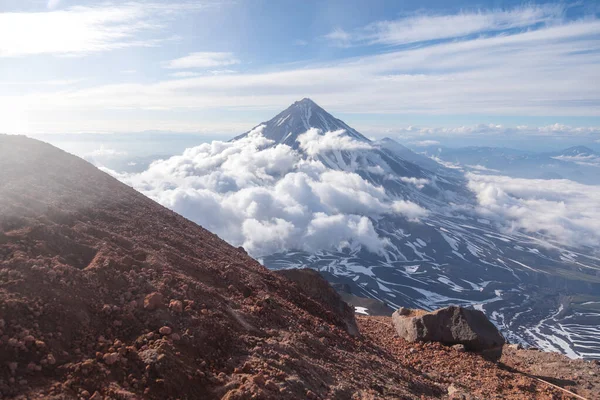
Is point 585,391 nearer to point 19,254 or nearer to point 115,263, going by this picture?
point 115,263

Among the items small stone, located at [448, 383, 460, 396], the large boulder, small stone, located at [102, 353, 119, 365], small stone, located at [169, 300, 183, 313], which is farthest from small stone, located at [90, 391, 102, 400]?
the large boulder

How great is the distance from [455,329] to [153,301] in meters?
16.0

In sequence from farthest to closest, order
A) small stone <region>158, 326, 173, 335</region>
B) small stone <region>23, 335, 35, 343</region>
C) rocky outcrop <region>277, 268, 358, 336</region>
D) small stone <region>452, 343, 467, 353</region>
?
rocky outcrop <region>277, 268, 358, 336</region> → small stone <region>452, 343, 467, 353</region> → small stone <region>158, 326, 173, 335</region> → small stone <region>23, 335, 35, 343</region>

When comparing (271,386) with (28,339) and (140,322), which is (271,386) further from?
(28,339)

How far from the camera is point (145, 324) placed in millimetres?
9500

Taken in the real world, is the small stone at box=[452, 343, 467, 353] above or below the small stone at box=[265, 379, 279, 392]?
below

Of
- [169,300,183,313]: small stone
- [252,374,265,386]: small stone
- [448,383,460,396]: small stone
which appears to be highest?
[169,300,183,313]: small stone

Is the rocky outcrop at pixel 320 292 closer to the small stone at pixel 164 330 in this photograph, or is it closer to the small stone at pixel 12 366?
the small stone at pixel 164 330

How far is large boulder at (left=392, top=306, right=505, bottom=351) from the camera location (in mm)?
19547

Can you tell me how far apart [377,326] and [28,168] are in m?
20.7

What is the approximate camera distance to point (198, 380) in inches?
330

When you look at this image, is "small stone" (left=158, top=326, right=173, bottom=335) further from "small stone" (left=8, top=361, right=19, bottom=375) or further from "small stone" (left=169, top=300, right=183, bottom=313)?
"small stone" (left=8, top=361, right=19, bottom=375)

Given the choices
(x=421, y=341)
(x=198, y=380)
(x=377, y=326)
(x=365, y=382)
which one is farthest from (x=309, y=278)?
(x=198, y=380)

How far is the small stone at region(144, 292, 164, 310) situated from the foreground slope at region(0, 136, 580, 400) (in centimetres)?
3
